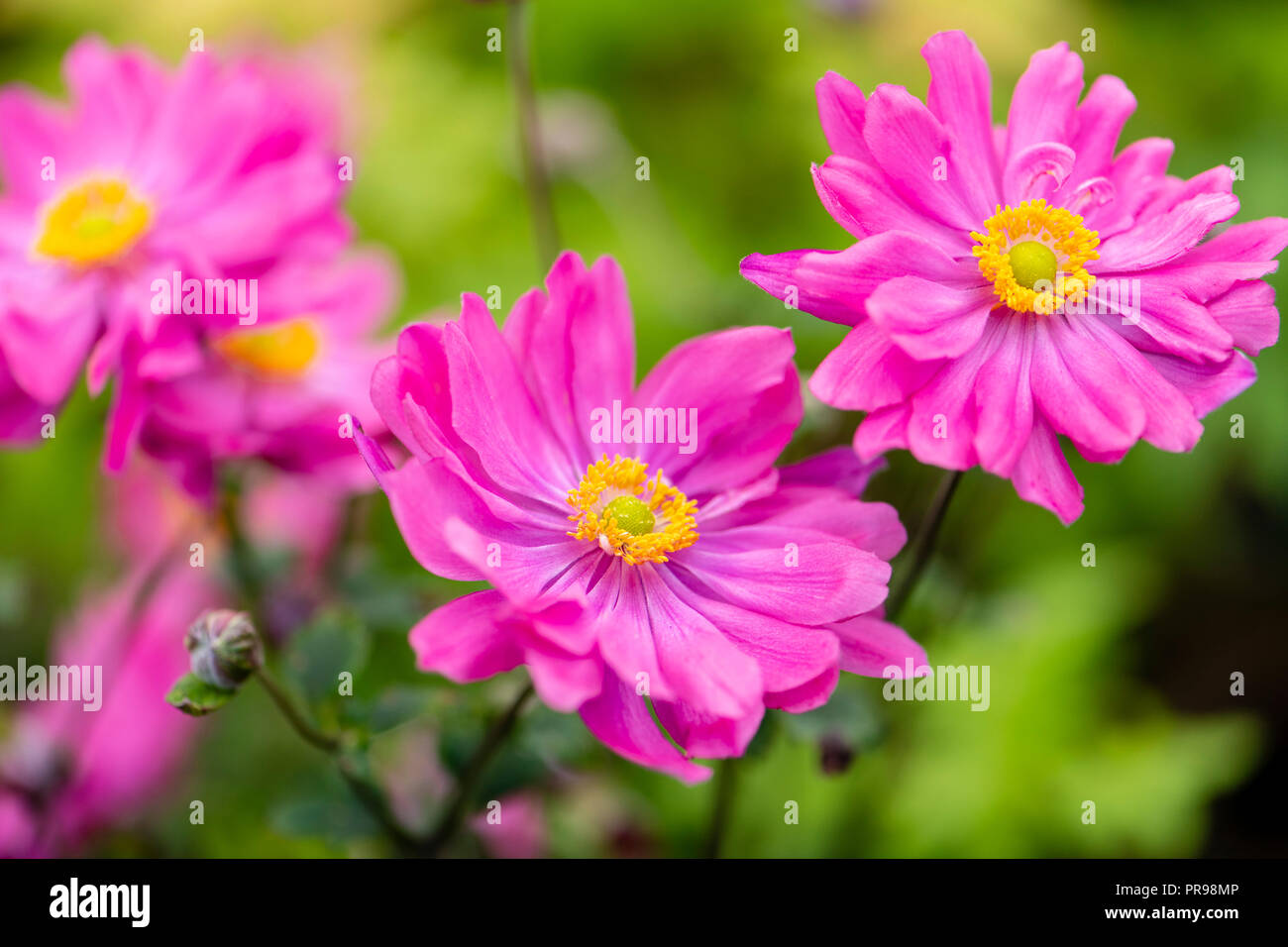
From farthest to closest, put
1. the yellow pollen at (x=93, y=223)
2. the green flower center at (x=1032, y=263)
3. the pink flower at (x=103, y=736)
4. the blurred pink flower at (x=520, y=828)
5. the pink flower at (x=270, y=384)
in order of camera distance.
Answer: the blurred pink flower at (x=520, y=828) → the pink flower at (x=103, y=736) → the yellow pollen at (x=93, y=223) → the pink flower at (x=270, y=384) → the green flower center at (x=1032, y=263)

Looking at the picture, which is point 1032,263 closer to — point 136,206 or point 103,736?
point 136,206

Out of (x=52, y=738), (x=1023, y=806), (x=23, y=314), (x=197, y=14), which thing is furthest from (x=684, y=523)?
(x=197, y=14)

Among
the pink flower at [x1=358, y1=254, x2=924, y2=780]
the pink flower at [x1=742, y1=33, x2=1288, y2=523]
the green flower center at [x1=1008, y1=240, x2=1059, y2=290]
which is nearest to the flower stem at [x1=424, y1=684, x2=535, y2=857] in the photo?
the pink flower at [x1=358, y1=254, x2=924, y2=780]

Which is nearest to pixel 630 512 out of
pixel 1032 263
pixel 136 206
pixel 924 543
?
pixel 924 543

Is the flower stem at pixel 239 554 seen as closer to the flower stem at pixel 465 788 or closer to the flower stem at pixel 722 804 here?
the flower stem at pixel 465 788

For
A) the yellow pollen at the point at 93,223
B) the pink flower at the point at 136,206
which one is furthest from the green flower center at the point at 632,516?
the yellow pollen at the point at 93,223

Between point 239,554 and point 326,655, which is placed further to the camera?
point 239,554
